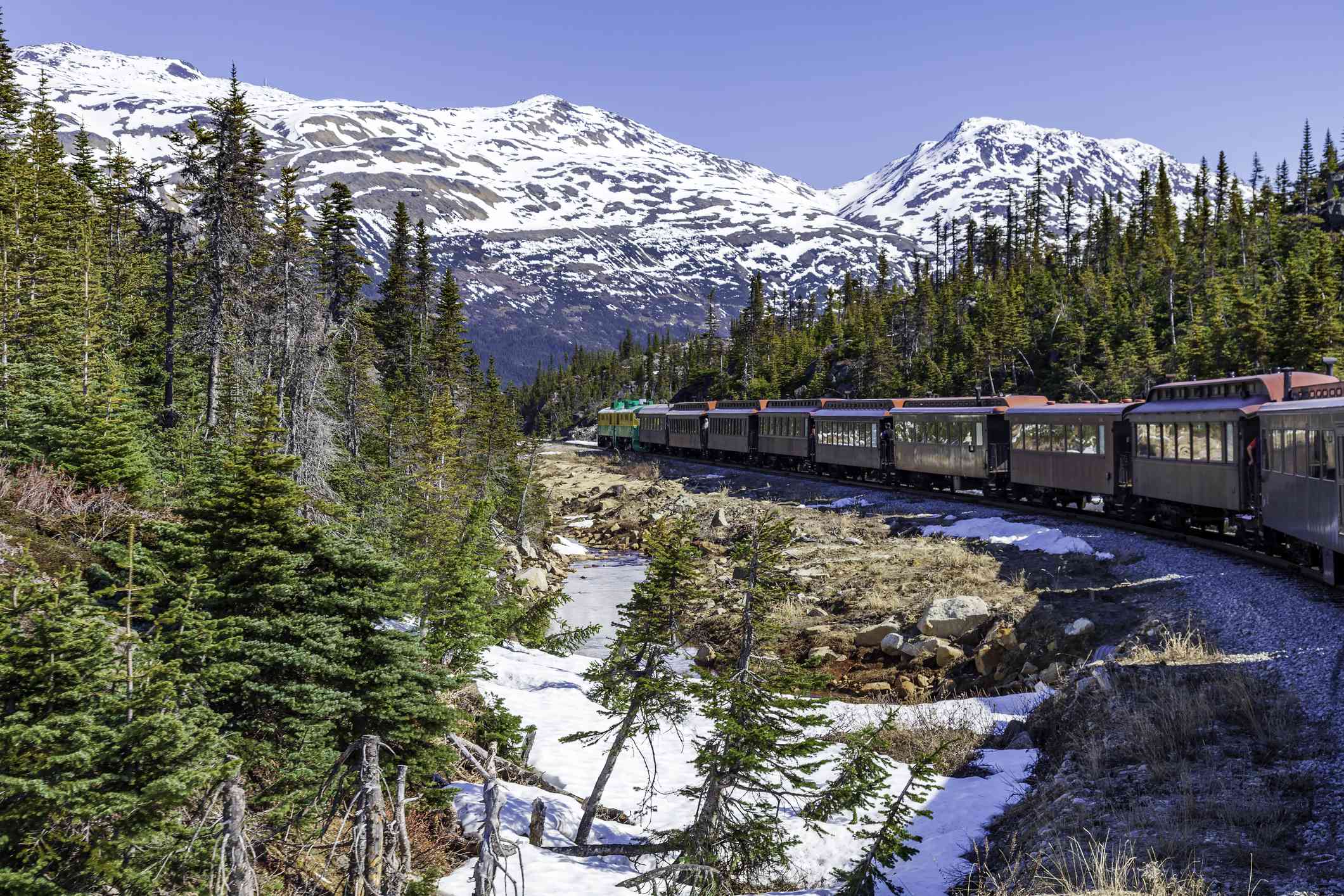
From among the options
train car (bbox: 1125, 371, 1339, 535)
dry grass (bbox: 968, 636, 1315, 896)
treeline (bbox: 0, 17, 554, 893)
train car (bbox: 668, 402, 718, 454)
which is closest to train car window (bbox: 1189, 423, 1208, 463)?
train car (bbox: 1125, 371, 1339, 535)

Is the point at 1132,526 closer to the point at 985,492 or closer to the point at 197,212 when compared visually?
the point at 985,492

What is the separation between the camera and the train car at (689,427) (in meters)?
65.9

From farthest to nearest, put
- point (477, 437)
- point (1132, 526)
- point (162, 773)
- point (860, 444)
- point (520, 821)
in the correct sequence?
point (860, 444), point (477, 437), point (1132, 526), point (520, 821), point (162, 773)

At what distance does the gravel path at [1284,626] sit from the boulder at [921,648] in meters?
4.45

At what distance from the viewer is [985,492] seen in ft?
111

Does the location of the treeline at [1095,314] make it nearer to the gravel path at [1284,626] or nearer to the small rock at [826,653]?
the small rock at [826,653]

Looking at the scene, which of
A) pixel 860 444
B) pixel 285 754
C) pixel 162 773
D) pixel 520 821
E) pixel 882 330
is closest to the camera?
pixel 162 773

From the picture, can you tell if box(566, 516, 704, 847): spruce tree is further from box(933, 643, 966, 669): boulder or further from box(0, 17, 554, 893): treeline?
box(933, 643, 966, 669): boulder

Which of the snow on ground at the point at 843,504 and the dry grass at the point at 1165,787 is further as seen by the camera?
the snow on ground at the point at 843,504

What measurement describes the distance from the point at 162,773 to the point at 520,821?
6.51 m

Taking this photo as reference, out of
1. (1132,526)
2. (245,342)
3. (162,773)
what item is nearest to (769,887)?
(162,773)

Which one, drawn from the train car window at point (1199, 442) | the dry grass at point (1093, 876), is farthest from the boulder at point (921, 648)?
the dry grass at point (1093, 876)

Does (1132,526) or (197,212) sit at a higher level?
(197,212)

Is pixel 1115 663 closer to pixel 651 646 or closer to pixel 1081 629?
pixel 1081 629
